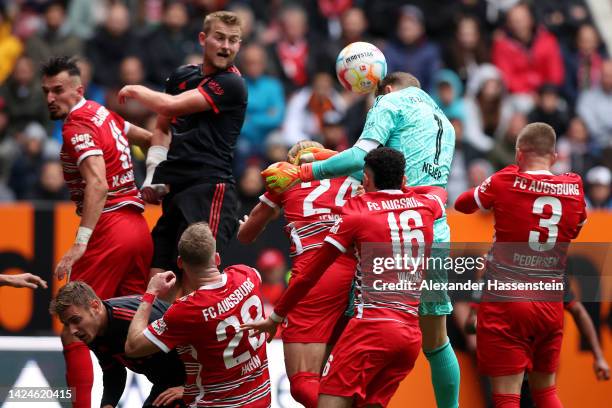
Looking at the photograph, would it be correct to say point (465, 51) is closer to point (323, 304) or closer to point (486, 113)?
point (486, 113)

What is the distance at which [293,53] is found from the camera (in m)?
16.6

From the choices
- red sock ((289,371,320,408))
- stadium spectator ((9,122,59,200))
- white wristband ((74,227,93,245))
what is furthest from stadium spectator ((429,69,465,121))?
white wristband ((74,227,93,245))

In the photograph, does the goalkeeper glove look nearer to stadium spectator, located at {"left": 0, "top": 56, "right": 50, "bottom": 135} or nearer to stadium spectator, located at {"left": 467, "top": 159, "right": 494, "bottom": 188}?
stadium spectator, located at {"left": 467, "top": 159, "right": 494, "bottom": 188}

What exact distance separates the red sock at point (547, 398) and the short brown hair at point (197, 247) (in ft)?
9.15

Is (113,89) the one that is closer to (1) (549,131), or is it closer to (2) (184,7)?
(2) (184,7)

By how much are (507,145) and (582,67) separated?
2.12 meters

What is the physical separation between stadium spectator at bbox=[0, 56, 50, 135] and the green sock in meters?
8.19

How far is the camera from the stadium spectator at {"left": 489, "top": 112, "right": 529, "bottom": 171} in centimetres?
1539

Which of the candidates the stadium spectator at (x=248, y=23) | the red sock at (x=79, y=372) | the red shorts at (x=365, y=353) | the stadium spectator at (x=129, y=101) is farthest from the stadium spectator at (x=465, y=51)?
the red shorts at (x=365, y=353)

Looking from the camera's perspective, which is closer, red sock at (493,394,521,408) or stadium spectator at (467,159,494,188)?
red sock at (493,394,521,408)

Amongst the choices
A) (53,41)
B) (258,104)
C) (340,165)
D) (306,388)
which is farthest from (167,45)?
(306,388)

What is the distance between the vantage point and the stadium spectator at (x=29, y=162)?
15.4 m

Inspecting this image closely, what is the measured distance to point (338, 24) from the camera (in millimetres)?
17188

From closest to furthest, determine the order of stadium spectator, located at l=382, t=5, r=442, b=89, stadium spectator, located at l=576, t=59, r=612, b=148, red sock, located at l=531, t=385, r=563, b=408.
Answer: red sock, located at l=531, t=385, r=563, b=408 → stadium spectator, located at l=382, t=5, r=442, b=89 → stadium spectator, located at l=576, t=59, r=612, b=148
